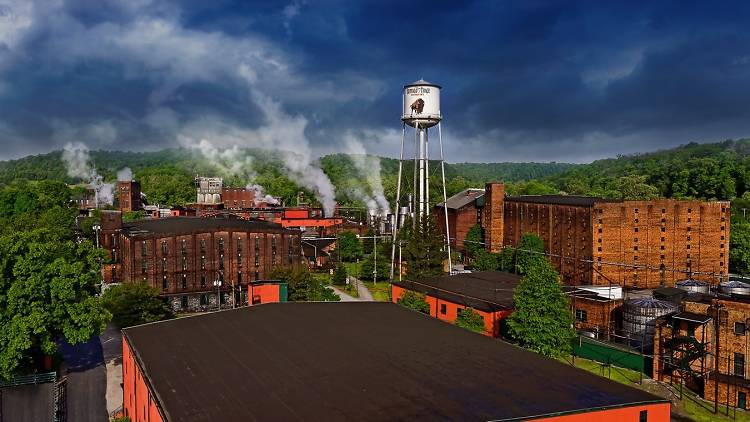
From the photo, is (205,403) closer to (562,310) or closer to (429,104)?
(562,310)

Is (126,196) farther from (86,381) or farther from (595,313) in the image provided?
(595,313)

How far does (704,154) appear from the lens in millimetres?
195250

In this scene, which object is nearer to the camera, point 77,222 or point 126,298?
point 126,298

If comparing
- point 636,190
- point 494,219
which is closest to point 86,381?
point 494,219

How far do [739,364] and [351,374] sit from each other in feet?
68.9

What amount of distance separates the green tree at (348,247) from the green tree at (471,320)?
35702mm

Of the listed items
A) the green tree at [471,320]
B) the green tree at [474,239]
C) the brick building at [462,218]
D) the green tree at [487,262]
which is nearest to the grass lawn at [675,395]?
the green tree at [471,320]

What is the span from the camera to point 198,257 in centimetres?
5012

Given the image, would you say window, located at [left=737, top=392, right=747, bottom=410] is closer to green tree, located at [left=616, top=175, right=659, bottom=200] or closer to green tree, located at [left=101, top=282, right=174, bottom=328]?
green tree, located at [left=101, top=282, right=174, bottom=328]

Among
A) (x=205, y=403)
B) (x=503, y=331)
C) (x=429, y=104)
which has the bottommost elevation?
(x=503, y=331)

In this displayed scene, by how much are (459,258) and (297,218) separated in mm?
22875

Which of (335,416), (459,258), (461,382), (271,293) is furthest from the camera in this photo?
(459,258)

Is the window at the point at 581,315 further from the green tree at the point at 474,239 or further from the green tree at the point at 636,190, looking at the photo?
the green tree at the point at 636,190

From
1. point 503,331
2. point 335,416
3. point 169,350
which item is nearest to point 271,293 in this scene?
point 503,331
